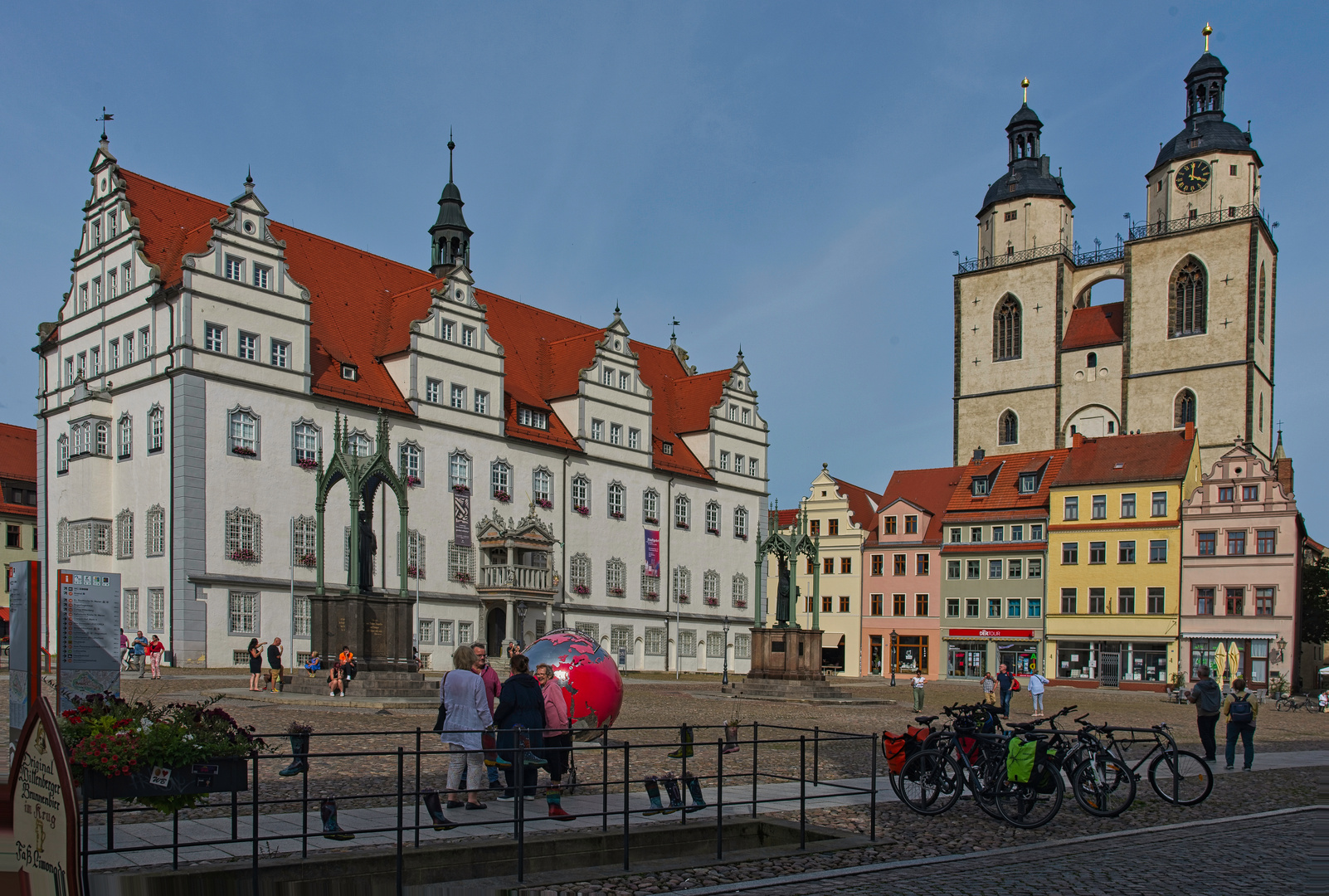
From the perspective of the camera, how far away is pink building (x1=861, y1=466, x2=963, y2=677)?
212 feet

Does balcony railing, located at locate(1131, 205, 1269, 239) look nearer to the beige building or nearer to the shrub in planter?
the beige building

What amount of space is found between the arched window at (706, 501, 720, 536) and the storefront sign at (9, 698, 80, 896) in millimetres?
58592

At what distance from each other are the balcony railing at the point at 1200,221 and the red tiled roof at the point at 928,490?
20750mm

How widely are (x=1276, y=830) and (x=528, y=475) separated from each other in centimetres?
4253

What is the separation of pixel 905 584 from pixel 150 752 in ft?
199

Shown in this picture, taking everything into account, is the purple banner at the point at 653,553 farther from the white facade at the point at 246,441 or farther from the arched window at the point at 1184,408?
the arched window at the point at 1184,408

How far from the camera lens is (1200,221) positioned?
7356cm

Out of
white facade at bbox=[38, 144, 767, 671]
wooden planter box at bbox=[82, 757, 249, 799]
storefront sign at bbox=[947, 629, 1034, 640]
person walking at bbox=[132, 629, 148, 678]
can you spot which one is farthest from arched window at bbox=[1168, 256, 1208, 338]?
wooden planter box at bbox=[82, 757, 249, 799]

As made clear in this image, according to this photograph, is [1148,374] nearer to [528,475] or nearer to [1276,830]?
[528,475]

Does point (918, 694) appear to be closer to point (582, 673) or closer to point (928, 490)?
point (582, 673)

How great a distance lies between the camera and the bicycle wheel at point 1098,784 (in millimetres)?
12391

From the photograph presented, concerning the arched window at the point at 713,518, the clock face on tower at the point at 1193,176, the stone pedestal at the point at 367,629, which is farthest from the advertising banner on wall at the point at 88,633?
the clock face on tower at the point at 1193,176

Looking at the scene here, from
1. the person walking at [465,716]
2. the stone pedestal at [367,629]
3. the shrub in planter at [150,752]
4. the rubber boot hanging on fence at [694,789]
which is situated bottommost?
the stone pedestal at [367,629]

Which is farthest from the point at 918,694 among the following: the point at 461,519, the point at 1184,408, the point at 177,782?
the point at 1184,408
